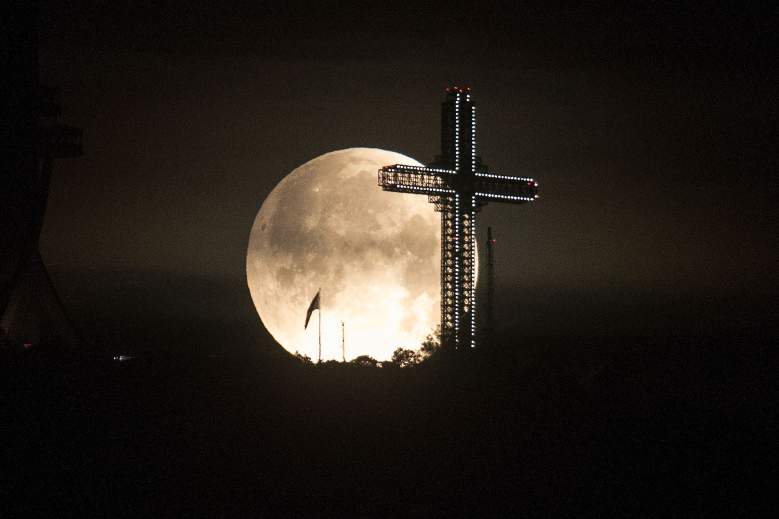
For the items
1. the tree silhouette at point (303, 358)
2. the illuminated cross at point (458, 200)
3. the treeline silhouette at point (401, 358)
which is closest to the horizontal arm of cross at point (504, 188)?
the illuminated cross at point (458, 200)

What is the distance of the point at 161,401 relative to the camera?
51750 mm

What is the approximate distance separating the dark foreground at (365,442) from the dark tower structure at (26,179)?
7756mm

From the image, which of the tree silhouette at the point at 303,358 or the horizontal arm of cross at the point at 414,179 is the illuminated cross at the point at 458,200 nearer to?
the horizontal arm of cross at the point at 414,179

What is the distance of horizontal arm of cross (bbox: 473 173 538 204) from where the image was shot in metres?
58.9

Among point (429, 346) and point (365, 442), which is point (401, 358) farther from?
point (365, 442)

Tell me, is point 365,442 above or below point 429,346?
below

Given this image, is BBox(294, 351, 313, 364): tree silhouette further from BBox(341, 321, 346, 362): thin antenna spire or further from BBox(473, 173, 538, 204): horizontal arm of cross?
BBox(473, 173, 538, 204): horizontal arm of cross

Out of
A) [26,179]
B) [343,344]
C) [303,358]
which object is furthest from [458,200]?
[26,179]

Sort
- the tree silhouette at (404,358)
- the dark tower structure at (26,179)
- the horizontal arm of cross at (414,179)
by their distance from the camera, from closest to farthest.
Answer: the horizontal arm of cross at (414,179) < the tree silhouette at (404,358) < the dark tower structure at (26,179)

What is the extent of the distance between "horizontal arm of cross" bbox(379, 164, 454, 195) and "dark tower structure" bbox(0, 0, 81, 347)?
26.2m

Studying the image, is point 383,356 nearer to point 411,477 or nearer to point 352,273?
point 352,273

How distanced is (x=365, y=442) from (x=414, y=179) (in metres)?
15.8

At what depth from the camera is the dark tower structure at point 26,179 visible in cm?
6844

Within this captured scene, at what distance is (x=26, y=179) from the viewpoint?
6869 centimetres
